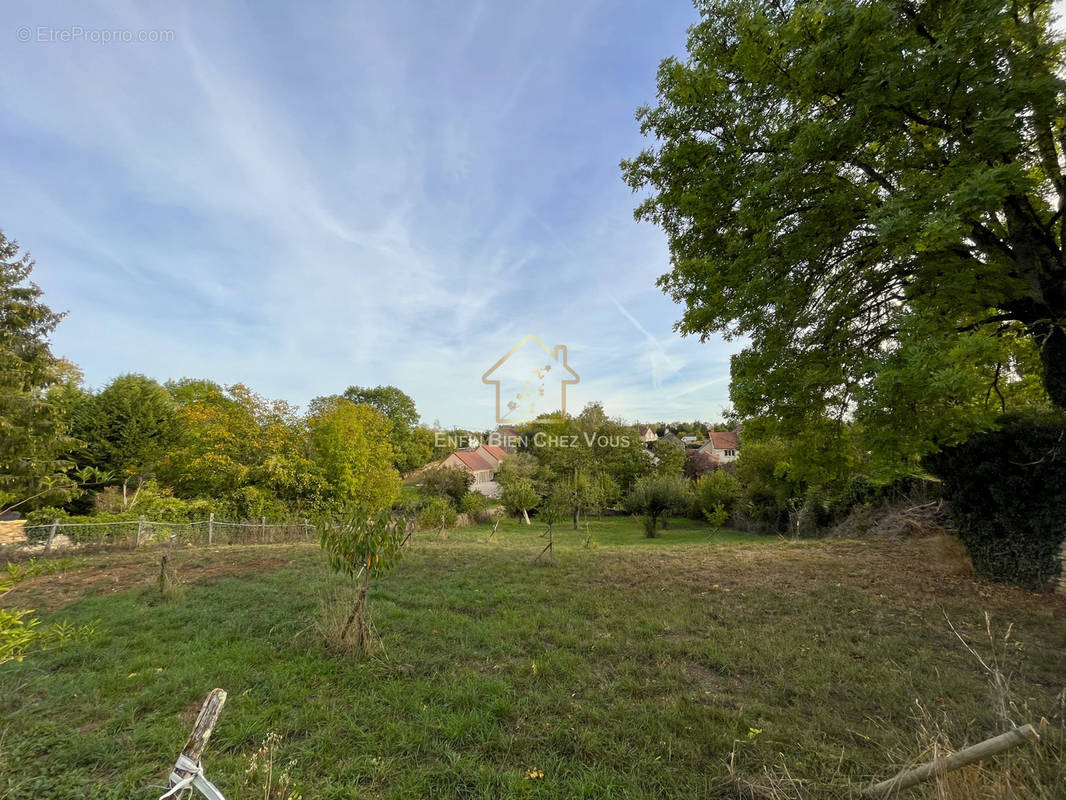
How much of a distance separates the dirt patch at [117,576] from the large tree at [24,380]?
205 cm

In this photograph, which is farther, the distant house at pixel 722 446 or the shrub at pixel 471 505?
the distant house at pixel 722 446

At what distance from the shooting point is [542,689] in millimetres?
3309

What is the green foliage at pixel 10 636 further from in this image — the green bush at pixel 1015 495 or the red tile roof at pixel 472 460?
the red tile roof at pixel 472 460

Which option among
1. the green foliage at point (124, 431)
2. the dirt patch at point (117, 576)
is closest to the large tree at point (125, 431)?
the green foliage at point (124, 431)

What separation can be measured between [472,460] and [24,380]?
27.0 m

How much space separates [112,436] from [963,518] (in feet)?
88.4

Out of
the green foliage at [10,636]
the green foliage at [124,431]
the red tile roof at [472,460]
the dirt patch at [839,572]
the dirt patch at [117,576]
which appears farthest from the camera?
the red tile roof at [472,460]

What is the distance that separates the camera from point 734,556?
352 inches

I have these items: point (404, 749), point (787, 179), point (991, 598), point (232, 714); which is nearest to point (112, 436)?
point (232, 714)

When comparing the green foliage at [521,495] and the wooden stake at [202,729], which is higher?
the wooden stake at [202,729]

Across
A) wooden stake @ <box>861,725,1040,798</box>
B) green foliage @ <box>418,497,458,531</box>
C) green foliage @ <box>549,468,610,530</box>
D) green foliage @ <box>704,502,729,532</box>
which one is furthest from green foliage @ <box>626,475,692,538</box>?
wooden stake @ <box>861,725,1040,798</box>

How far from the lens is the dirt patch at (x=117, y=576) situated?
5836mm

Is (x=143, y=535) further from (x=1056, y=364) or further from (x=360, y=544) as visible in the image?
(x=1056, y=364)

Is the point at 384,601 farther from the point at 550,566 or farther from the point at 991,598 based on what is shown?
the point at 991,598
